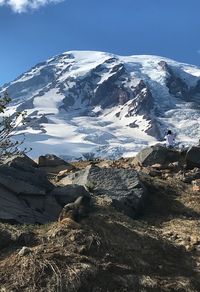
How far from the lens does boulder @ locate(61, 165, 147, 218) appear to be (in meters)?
17.9

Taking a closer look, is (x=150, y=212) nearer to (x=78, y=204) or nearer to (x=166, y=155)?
(x=78, y=204)

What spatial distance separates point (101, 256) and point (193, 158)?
1435 cm

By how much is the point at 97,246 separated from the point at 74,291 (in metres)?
1.91

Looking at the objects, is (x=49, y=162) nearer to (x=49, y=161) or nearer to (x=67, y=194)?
(x=49, y=161)

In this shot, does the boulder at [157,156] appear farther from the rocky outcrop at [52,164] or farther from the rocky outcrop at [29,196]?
the rocky outcrop at [29,196]

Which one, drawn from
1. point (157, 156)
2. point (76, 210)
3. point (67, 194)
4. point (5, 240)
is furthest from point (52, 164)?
A: point (5, 240)

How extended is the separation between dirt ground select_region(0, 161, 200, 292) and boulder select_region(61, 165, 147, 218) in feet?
4.22

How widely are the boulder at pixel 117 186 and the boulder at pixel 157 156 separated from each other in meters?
6.70

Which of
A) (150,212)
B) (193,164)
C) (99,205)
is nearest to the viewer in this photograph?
(99,205)

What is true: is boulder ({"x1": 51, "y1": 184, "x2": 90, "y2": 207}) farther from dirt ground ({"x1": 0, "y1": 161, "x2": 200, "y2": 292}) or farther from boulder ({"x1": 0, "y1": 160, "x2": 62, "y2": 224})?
dirt ground ({"x1": 0, "y1": 161, "x2": 200, "y2": 292})

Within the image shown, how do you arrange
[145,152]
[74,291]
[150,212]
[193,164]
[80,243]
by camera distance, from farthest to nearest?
[145,152], [193,164], [150,212], [80,243], [74,291]

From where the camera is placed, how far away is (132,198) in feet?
60.0

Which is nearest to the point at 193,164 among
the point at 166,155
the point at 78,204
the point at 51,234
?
the point at 166,155

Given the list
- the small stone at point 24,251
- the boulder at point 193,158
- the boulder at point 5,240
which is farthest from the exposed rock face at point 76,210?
the boulder at point 193,158
